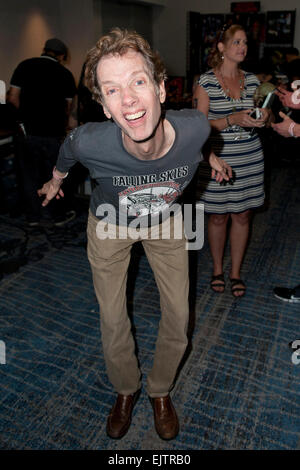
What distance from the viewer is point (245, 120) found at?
75.9 inches

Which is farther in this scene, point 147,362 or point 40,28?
point 40,28

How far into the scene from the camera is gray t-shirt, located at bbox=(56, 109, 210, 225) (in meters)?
1.21

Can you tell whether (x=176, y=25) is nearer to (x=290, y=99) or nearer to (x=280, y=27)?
(x=280, y=27)

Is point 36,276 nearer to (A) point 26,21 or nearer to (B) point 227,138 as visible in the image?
(B) point 227,138

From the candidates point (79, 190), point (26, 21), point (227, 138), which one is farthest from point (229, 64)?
point (26, 21)

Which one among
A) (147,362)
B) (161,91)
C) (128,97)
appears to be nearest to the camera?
(128,97)

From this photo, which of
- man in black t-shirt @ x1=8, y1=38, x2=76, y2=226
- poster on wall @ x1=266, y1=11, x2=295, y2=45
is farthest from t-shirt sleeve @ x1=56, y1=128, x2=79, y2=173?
poster on wall @ x1=266, y1=11, x2=295, y2=45

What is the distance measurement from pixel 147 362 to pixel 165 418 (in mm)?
390

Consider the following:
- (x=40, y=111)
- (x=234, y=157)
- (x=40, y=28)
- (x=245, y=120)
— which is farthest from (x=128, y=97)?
(x=40, y=28)

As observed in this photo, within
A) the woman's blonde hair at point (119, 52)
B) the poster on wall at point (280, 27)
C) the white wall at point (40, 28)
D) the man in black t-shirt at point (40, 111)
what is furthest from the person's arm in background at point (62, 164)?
the poster on wall at point (280, 27)

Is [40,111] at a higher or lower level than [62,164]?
lower

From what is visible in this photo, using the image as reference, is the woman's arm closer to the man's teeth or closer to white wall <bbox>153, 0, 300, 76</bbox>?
the man's teeth

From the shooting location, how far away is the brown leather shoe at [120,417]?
5.03 ft

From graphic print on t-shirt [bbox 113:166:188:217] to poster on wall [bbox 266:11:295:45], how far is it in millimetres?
6497
